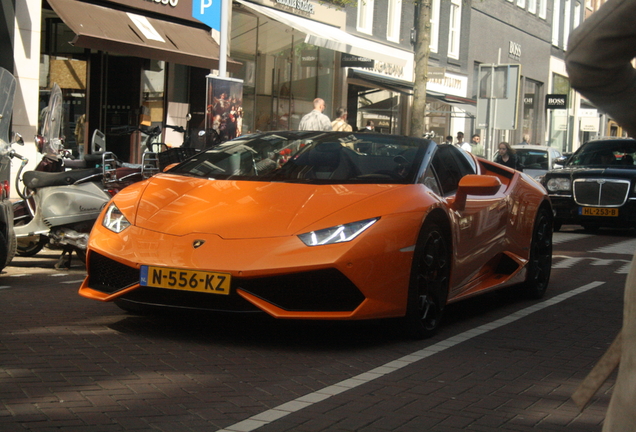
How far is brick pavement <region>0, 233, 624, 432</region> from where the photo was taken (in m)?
3.83

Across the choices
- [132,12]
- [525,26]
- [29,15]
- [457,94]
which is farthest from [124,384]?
[525,26]

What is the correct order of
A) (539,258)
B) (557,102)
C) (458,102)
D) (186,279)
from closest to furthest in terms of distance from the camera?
1. (186,279)
2. (539,258)
3. (458,102)
4. (557,102)

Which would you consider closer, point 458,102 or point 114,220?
point 114,220

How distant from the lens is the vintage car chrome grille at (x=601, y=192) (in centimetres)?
1569

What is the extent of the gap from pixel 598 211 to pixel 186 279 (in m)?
12.2

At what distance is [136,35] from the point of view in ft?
56.2

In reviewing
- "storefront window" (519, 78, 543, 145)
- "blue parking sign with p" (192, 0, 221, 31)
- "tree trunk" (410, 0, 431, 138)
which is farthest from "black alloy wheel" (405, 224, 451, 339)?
"storefront window" (519, 78, 543, 145)

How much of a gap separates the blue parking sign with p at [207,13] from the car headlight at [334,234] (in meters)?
10.3

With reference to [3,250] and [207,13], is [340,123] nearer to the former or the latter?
[207,13]

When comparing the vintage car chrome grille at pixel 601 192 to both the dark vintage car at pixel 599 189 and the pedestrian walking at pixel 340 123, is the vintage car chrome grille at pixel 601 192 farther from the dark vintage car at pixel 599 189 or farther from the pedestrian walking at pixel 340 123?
the pedestrian walking at pixel 340 123

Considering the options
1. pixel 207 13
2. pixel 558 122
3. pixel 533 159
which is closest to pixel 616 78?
pixel 207 13

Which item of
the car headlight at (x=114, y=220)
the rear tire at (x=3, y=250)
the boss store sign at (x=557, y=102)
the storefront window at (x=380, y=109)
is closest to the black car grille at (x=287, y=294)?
the car headlight at (x=114, y=220)

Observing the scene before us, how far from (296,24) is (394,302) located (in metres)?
16.3

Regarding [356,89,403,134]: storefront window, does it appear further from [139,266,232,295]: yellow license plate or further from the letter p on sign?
[139,266,232,295]: yellow license plate
